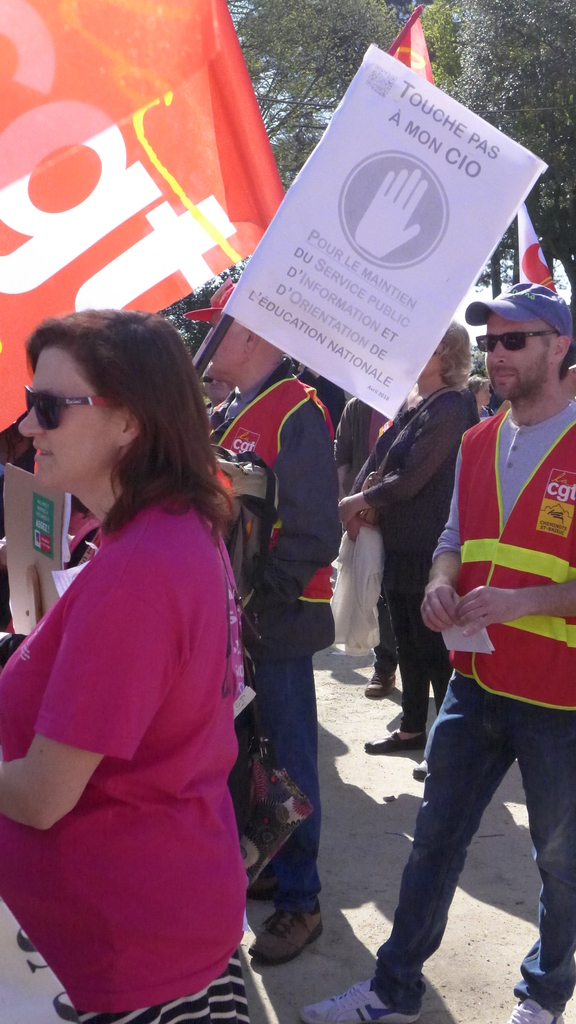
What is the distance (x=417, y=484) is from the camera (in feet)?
13.4

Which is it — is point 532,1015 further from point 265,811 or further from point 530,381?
point 530,381

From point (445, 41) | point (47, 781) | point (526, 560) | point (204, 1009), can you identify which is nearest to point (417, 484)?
point (526, 560)

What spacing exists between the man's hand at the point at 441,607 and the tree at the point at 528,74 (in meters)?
22.7

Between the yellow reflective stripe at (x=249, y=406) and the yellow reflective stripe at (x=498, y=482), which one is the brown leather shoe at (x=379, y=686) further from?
the yellow reflective stripe at (x=498, y=482)

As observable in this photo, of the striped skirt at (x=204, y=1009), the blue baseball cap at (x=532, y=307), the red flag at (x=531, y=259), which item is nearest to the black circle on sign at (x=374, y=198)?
the blue baseball cap at (x=532, y=307)

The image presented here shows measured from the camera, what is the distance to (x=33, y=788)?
138 centimetres

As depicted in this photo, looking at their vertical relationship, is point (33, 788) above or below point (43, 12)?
below

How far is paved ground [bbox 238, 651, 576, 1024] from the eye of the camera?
282cm

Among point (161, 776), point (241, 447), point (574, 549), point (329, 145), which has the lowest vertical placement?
point (161, 776)

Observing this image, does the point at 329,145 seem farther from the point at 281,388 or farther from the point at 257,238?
the point at 281,388

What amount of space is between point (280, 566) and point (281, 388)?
0.52 meters

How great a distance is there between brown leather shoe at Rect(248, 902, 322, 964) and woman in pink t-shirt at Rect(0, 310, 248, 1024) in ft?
4.75

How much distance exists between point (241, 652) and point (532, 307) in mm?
1174

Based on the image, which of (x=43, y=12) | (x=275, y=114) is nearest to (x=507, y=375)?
(x=43, y=12)
